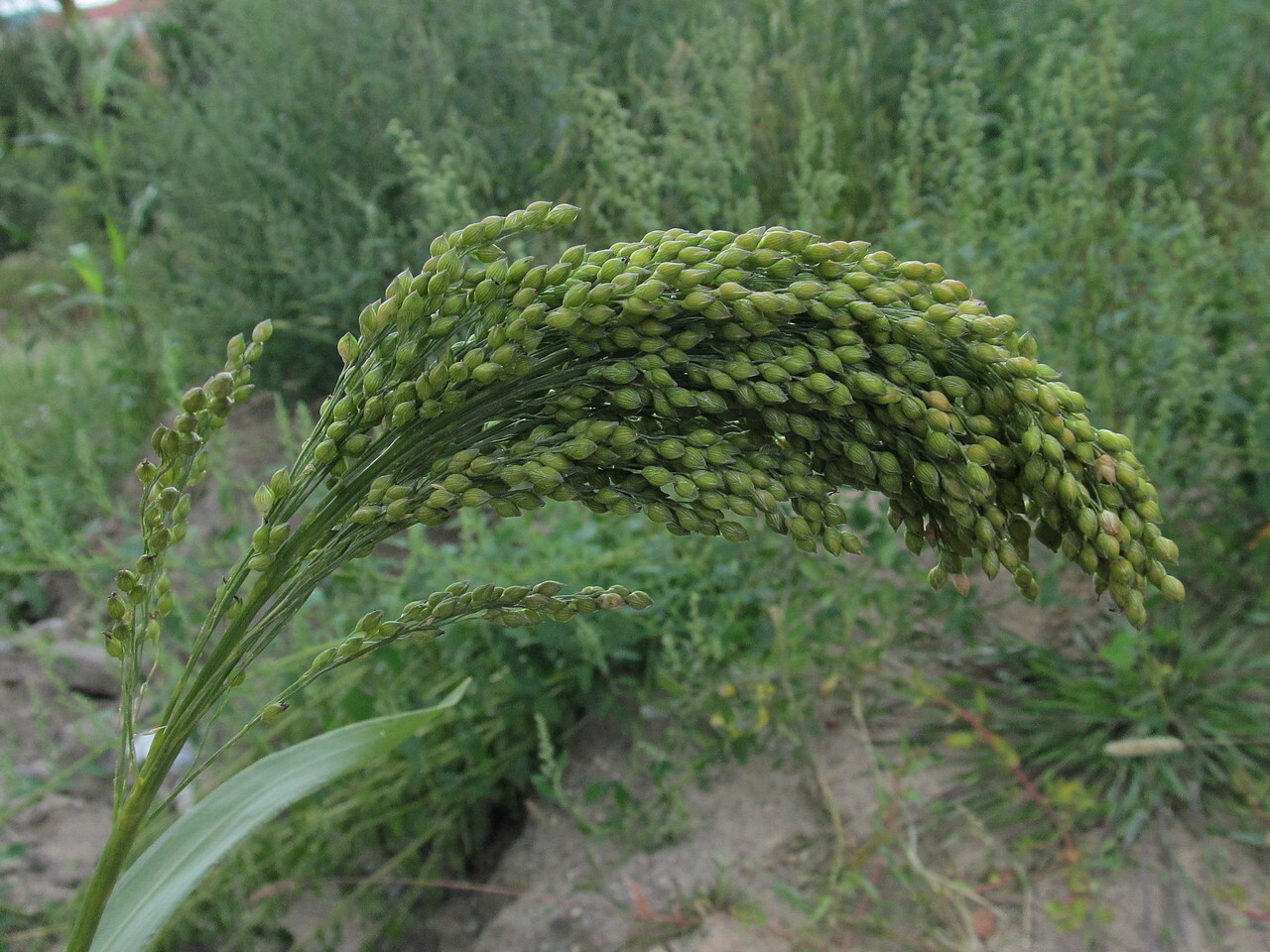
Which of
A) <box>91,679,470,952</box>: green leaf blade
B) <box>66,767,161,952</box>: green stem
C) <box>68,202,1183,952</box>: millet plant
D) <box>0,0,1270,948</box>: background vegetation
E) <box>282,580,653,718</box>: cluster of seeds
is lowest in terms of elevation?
<box>0,0,1270,948</box>: background vegetation

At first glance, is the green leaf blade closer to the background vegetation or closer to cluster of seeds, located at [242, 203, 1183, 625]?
cluster of seeds, located at [242, 203, 1183, 625]

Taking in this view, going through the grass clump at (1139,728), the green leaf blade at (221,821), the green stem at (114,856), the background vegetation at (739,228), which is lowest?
the grass clump at (1139,728)

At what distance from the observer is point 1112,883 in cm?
247

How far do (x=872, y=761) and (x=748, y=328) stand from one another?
1860 millimetres

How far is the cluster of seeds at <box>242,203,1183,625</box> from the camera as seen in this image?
0.97 metres

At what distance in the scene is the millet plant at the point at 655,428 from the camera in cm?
97

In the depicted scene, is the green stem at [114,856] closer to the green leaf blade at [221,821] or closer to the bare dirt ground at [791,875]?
the green leaf blade at [221,821]

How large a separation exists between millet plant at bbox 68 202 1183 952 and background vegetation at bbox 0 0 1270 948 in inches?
52.0

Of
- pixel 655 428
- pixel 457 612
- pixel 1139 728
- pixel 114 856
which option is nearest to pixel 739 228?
pixel 1139 728

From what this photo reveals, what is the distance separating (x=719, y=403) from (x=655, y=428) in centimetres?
11

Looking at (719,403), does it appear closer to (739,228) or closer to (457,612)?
(457,612)

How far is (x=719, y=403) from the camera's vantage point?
1003 millimetres

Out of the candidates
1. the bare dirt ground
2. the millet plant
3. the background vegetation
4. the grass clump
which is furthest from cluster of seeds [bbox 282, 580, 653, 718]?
the grass clump

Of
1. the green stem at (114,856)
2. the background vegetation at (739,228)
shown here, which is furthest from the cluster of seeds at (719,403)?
the background vegetation at (739,228)
